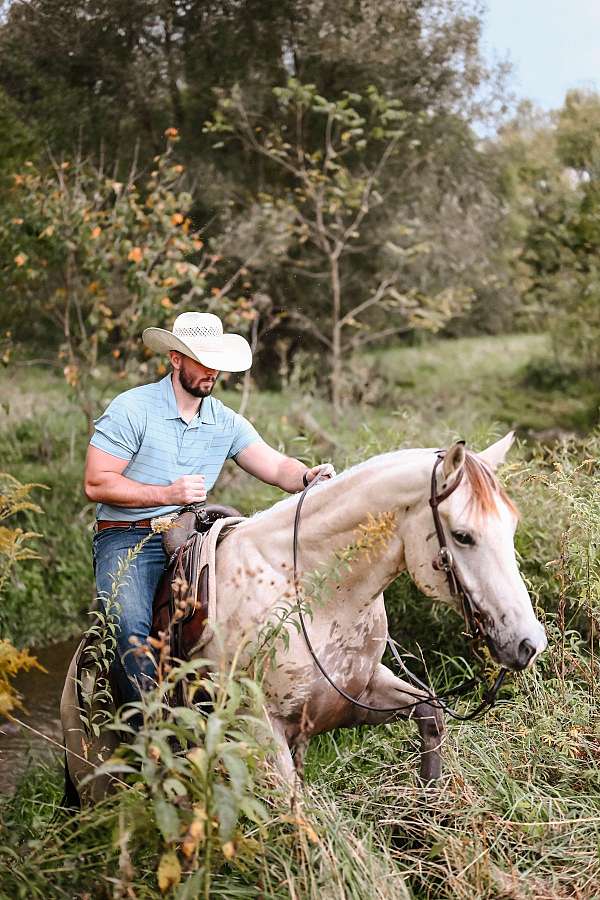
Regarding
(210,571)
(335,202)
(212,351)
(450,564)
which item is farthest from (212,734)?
(335,202)

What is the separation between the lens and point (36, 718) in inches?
261

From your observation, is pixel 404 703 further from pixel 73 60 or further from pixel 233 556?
pixel 73 60

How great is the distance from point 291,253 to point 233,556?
1239 centimetres

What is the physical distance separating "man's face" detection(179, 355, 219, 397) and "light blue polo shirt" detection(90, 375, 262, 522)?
0.27 ft

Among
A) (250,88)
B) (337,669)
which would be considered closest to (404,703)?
(337,669)

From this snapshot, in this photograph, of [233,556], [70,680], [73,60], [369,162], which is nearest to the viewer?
[233,556]

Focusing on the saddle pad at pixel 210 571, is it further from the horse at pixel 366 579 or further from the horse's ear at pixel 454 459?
the horse's ear at pixel 454 459

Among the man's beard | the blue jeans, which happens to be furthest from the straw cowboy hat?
the blue jeans

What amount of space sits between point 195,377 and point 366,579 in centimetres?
129

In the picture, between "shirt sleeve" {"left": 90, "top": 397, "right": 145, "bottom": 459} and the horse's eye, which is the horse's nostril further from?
"shirt sleeve" {"left": 90, "top": 397, "right": 145, "bottom": 459}

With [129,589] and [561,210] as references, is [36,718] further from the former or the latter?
[561,210]

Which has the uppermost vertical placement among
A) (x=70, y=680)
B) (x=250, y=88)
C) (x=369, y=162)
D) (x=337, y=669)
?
(x=250, y=88)

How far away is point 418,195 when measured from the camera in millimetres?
15242

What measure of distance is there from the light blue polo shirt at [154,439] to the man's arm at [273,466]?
25 cm
